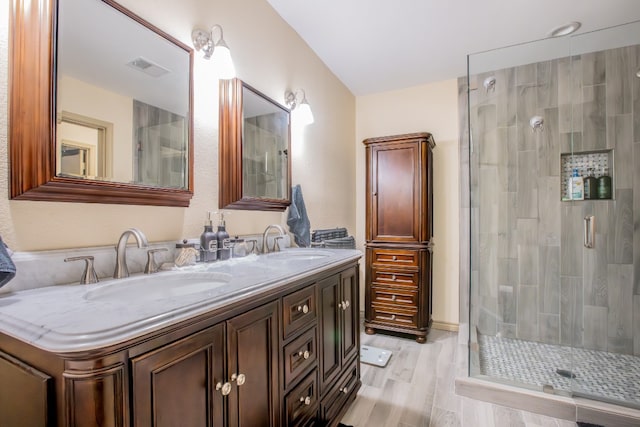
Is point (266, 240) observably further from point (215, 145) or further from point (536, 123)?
point (536, 123)

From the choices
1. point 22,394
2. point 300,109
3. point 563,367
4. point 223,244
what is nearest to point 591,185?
point 563,367

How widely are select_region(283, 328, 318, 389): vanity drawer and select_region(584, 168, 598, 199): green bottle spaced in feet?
8.46

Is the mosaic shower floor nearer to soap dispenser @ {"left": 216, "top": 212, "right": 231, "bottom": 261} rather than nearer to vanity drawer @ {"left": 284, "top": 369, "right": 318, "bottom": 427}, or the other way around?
vanity drawer @ {"left": 284, "top": 369, "right": 318, "bottom": 427}

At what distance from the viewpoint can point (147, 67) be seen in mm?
1282

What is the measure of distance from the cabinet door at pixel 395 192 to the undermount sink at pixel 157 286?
208cm

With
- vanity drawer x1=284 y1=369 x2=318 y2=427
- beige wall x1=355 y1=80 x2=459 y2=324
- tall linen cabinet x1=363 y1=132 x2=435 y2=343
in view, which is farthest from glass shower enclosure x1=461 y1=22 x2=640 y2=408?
vanity drawer x1=284 y1=369 x2=318 y2=427

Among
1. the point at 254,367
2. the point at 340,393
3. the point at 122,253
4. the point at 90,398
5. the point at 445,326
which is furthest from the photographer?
the point at 445,326

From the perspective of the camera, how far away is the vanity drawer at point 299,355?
117 cm

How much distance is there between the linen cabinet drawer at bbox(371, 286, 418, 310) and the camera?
9.28 ft

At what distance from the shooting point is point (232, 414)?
0.90m

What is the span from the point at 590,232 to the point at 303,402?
104 inches

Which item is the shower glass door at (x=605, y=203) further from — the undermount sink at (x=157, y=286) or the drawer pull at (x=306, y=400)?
the undermount sink at (x=157, y=286)

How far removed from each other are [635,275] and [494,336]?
1151 mm

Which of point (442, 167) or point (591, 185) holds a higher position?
point (442, 167)
